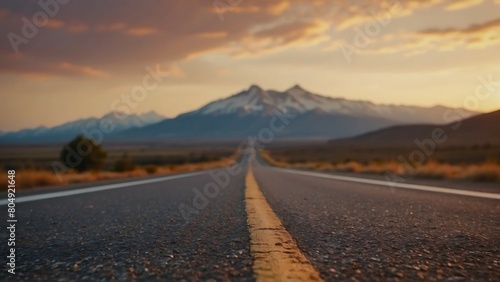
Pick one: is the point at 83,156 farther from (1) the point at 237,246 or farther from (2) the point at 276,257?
(2) the point at 276,257

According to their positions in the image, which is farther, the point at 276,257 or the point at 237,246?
the point at 237,246

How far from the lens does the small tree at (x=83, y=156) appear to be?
106ft

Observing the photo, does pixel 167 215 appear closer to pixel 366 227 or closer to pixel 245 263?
pixel 366 227

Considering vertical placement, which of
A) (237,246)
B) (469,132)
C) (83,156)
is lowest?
(83,156)

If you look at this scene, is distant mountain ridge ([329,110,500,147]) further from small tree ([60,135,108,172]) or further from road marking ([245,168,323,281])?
road marking ([245,168,323,281])

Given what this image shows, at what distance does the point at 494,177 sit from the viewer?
973 centimetres

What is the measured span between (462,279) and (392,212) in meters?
1.87

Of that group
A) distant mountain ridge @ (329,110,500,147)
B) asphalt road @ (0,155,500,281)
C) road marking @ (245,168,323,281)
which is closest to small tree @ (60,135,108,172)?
asphalt road @ (0,155,500,281)

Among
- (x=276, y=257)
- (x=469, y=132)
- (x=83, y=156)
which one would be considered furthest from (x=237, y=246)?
(x=469, y=132)

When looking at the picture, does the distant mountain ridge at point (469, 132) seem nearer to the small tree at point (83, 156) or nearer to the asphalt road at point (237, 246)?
the small tree at point (83, 156)

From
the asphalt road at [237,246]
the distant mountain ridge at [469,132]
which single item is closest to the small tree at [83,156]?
the asphalt road at [237,246]

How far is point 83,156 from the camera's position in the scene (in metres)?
31.8

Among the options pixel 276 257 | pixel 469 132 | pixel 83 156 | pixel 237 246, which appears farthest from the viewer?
pixel 469 132

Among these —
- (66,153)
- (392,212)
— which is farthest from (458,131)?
(392,212)
